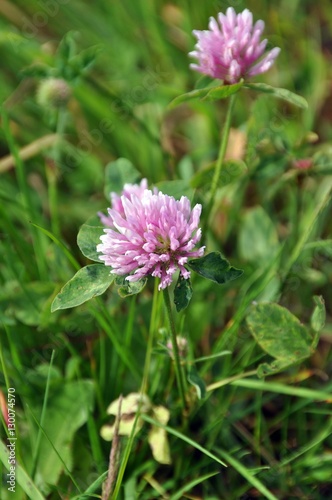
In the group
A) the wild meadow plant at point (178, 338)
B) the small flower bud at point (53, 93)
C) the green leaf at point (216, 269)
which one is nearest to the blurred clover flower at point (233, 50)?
the wild meadow plant at point (178, 338)

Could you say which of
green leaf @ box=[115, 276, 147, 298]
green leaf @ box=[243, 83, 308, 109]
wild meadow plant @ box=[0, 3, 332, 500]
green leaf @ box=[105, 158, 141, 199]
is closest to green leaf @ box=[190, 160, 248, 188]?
wild meadow plant @ box=[0, 3, 332, 500]

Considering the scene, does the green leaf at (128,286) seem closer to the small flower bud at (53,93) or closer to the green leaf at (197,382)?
the green leaf at (197,382)

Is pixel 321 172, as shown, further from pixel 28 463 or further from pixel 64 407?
pixel 28 463

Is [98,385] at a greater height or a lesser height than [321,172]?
lesser

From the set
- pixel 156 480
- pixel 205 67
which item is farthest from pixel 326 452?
pixel 205 67

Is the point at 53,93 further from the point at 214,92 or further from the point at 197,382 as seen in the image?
the point at 197,382

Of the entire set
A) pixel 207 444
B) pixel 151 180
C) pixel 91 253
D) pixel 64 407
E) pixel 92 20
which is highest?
pixel 92 20
